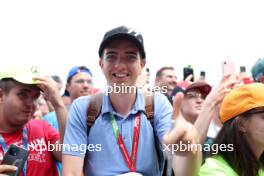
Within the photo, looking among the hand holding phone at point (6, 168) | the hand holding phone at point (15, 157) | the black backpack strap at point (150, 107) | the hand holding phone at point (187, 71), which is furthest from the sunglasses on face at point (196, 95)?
the hand holding phone at point (6, 168)

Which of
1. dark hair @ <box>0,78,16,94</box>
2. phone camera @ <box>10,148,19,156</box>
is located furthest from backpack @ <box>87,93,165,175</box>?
dark hair @ <box>0,78,16,94</box>

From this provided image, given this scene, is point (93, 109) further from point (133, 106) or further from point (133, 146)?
point (133, 146)

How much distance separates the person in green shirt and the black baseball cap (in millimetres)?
700

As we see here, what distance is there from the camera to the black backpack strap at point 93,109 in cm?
294

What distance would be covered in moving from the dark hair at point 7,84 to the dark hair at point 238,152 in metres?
1.53

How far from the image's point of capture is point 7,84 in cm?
322

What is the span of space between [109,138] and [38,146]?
0.60 meters

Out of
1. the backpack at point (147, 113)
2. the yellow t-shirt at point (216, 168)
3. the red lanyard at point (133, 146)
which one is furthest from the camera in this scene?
the backpack at point (147, 113)

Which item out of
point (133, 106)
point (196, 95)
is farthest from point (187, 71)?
point (133, 106)

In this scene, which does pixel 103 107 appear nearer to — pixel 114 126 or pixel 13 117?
pixel 114 126

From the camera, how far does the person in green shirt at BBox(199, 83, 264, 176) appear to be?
262 centimetres

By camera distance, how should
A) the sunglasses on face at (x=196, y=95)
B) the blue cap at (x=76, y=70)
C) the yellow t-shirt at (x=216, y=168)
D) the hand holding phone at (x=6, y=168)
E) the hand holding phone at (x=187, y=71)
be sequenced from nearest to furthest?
A: the yellow t-shirt at (x=216, y=168) → the hand holding phone at (x=6, y=168) → the sunglasses on face at (x=196, y=95) → the blue cap at (x=76, y=70) → the hand holding phone at (x=187, y=71)

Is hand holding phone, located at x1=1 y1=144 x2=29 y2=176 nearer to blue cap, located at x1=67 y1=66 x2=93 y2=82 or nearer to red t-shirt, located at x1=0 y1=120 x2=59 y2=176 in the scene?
red t-shirt, located at x1=0 y1=120 x2=59 y2=176

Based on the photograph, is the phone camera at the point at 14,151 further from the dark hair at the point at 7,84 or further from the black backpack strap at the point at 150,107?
the black backpack strap at the point at 150,107
